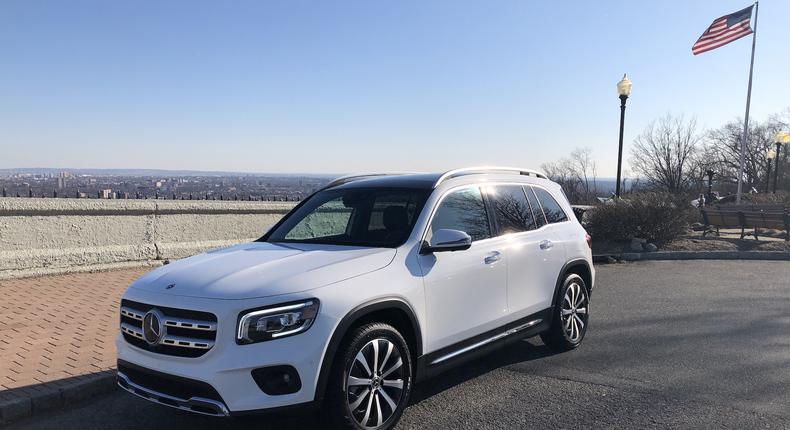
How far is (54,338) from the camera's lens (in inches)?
219

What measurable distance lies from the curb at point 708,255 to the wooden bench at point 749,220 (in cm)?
225

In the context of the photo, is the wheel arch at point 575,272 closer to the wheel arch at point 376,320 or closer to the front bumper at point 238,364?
the wheel arch at point 376,320

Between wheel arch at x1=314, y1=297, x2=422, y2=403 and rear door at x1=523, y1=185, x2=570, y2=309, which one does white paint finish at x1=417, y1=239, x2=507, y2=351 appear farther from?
rear door at x1=523, y1=185, x2=570, y2=309

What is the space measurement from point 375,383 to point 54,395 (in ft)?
8.36

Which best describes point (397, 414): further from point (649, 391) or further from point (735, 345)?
point (735, 345)

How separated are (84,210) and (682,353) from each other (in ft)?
26.6

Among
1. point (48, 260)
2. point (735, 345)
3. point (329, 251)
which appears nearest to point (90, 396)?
point (329, 251)

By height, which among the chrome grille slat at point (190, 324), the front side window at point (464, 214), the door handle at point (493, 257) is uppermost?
the front side window at point (464, 214)

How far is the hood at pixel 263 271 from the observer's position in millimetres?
3322

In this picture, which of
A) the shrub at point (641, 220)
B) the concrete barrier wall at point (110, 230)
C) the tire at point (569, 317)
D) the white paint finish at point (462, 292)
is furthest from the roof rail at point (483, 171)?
the shrub at point (641, 220)

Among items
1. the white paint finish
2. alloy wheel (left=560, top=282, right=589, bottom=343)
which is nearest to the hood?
the white paint finish

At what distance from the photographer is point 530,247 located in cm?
512

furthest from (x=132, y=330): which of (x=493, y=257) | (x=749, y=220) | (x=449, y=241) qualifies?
(x=749, y=220)

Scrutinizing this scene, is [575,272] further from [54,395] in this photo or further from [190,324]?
[54,395]
